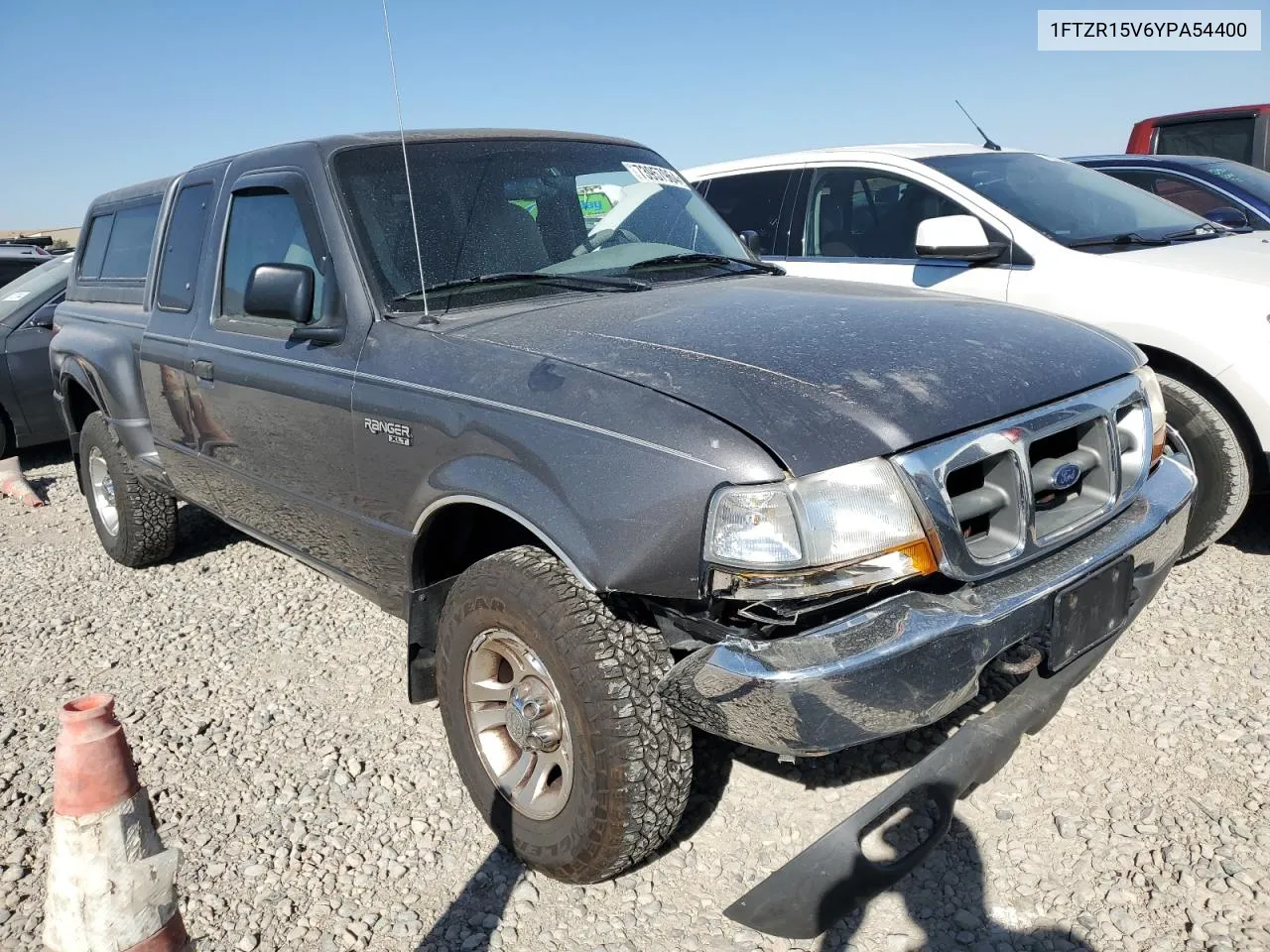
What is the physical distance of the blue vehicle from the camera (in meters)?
6.38

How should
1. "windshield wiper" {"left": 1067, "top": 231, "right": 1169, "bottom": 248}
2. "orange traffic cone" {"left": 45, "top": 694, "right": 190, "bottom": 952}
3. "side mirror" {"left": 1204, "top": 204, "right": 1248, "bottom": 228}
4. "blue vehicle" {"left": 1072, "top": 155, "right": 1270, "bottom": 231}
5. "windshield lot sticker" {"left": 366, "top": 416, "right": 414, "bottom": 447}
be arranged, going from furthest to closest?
"blue vehicle" {"left": 1072, "top": 155, "right": 1270, "bottom": 231}
"side mirror" {"left": 1204, "top": 204, "right": 1248, "bottom": 228}
"windshield wiper" {"left": 1067, "top": 231, "right": 1169, "bottom": 248}
"windshield lot sticker" {"left": 366, "top": 416, "right": 414, "bottom": 447}
"orange traffic cone" {"left": 45, "top": 694, "right": 190, "bottom": 952}

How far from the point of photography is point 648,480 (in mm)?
2111

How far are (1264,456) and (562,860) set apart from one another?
315 cm

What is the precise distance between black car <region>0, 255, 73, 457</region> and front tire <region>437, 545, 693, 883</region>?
21.4 ft

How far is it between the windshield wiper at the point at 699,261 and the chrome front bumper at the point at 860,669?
5.48ft

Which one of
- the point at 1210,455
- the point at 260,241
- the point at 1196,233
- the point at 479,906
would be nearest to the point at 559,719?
the point at 479,906

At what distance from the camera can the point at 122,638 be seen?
431 cm

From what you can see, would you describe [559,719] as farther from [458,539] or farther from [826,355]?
[826,355]

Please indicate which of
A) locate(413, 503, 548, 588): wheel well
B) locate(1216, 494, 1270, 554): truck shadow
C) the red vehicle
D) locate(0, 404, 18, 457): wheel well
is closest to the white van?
locate(1216, 494, 1270, 554): truck shadow

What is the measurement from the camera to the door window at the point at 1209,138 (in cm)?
935

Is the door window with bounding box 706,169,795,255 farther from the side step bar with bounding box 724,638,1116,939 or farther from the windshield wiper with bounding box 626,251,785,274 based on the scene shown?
the side step bar with bounding box 724,638,1116,939

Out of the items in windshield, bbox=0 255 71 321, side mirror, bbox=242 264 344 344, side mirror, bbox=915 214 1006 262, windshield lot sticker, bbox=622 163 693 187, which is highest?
windshield lot sticker, bbox=622 163 693 187

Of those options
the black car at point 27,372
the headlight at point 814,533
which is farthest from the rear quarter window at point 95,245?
the headlight at point 814,533

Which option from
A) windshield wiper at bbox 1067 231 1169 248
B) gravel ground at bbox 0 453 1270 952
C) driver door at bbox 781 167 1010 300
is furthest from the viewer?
driver door at bbox 781 167 1010 300
